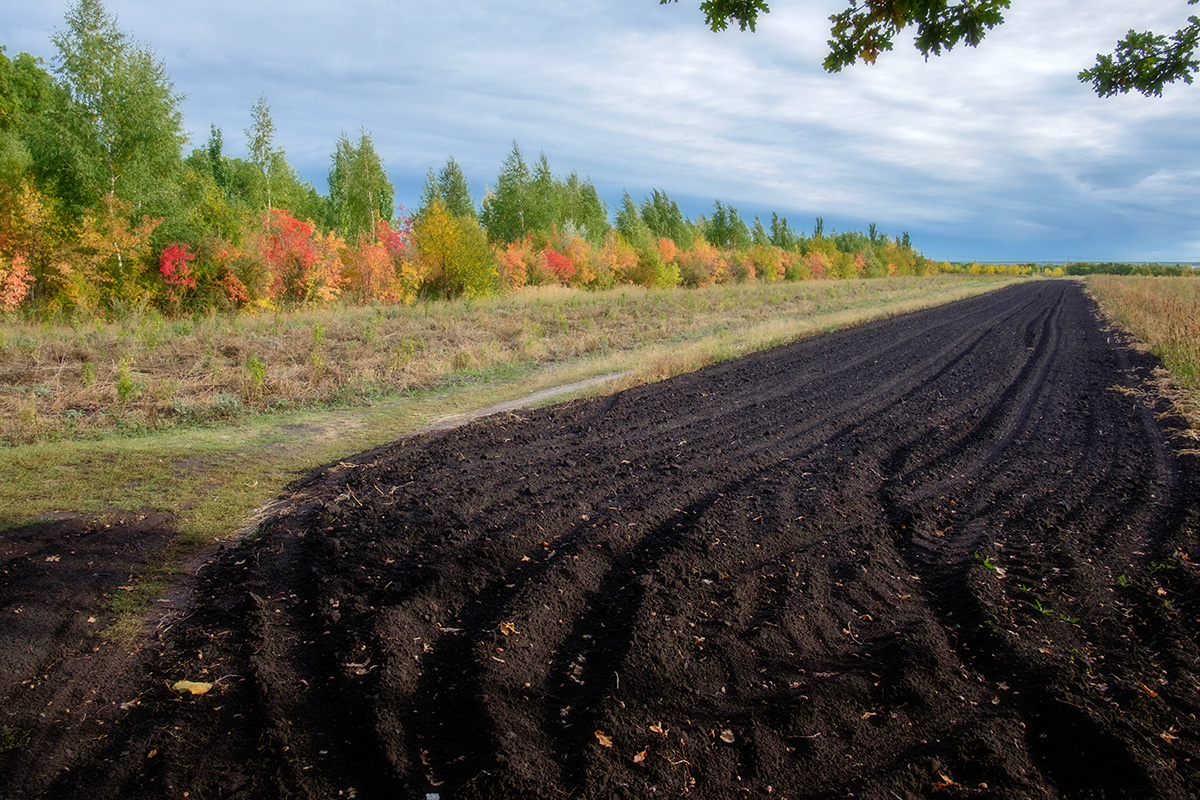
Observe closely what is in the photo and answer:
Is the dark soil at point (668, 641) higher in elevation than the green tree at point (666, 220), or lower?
lower

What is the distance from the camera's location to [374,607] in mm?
4051

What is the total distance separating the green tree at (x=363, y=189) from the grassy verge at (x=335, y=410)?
18.2 m

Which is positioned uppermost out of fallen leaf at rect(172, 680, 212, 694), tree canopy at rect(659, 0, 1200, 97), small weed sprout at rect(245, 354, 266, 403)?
tree canopy at rect(659, 0, 1200, 97)

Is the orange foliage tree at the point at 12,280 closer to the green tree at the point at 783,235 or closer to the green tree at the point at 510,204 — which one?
the green tree at the point at 510,204

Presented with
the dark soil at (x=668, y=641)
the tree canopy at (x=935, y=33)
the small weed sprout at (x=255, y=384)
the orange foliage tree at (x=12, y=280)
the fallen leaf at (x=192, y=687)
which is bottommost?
the fallen leaf at (x=192, y=687)

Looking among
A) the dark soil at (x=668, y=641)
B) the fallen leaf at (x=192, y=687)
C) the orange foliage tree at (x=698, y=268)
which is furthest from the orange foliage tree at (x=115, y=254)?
the orange foliage tree at (x=698, y=268)

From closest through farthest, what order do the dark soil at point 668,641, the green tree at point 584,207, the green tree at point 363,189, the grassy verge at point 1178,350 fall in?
the dark soil at point 668,641, the grassy verge at point 1178,350, the green tree at point 363,189, the green tree at point 584,207

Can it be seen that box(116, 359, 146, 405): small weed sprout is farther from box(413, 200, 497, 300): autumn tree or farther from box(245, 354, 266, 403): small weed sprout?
box(413, 200, 497, 300): autumn tree

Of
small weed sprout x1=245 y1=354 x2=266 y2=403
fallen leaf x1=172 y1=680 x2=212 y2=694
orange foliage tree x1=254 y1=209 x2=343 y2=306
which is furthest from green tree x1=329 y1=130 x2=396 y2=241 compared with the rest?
fallen leaf x1=172 y1=680 x2=212 y2=694

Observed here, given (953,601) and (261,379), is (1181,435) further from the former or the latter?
(261,379)

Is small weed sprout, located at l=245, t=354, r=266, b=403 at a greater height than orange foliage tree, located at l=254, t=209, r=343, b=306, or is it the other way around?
orange foliage tree, located at l=254, t=209, r=343, b=306

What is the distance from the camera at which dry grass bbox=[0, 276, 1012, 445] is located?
9398mm

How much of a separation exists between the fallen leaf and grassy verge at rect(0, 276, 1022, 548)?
2.29m

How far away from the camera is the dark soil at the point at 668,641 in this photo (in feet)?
8.77
